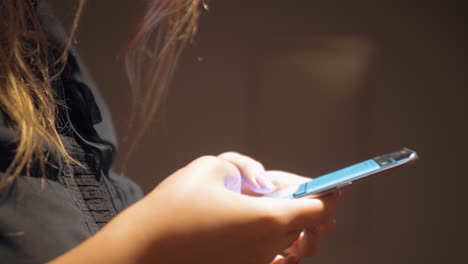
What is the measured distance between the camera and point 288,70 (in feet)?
1.76

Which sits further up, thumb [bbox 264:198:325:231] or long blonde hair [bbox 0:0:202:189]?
long blonde hair [bbox 0:0:202:189]

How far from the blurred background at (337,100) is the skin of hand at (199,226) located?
28cm

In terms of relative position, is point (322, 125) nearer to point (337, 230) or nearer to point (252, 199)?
point (337, 230)

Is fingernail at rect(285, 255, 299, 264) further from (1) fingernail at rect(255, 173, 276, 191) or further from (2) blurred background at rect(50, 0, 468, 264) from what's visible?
(2) blurred background at rect(50, 0, 468, 264)

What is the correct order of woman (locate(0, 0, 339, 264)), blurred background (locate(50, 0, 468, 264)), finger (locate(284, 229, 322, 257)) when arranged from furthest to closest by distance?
1. blurred background (locate(50, 0, 468, 264))
2. finger (locate(284, 229, 322, 257))
3. woman (locate(0, 0, 339, 264))

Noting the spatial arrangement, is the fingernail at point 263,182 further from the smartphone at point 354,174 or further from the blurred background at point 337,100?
the blurred background at point 337,100

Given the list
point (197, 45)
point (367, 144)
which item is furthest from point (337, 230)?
point (197, 45)

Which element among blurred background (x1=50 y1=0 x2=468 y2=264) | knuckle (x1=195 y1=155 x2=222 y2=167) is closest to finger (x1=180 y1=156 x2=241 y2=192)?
knuckle (x1=195 y1=155 x2=222 y2=167)

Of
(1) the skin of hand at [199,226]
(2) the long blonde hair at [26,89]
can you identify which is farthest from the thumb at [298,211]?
(2) the long blonde hair at [26,89]

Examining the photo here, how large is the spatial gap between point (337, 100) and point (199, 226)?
37cm

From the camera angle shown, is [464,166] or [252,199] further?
[464,166]

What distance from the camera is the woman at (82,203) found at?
22 centimetres

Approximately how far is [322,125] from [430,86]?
163 millimetres

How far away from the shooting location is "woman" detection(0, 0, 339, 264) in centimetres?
22
